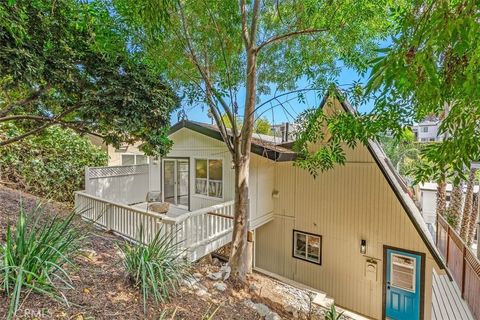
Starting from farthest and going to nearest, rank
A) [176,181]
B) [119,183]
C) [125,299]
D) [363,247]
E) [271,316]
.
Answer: [119,183] → [176,181] → [363,247] → [271,316] → [125,299]

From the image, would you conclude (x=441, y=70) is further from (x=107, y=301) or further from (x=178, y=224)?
(x=178, y=224)

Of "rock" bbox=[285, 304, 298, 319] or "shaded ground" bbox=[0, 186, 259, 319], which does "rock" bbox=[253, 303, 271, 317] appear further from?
"rock" bbox=[285, 304, 298, 319]

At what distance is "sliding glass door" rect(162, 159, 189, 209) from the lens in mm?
9508

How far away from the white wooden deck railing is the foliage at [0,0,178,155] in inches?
65.5

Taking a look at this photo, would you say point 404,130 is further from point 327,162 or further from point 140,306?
point 140,306

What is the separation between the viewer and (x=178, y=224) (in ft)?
17.8

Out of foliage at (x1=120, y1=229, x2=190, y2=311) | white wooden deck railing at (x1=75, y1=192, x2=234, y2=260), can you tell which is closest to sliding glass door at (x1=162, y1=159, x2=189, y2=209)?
white wooden deck railing at (x1=75, y1=192, x2=234, y2=260)

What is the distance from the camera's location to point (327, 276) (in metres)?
8.22

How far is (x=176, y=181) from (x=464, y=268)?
8963 mm

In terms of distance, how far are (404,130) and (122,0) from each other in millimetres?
4765

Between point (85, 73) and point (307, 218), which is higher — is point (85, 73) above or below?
above

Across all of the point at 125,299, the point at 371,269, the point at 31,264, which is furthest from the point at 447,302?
the point at 31,264

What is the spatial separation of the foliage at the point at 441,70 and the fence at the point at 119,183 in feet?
32.4

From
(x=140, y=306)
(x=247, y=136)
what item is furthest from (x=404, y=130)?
(x=140, y=306)
